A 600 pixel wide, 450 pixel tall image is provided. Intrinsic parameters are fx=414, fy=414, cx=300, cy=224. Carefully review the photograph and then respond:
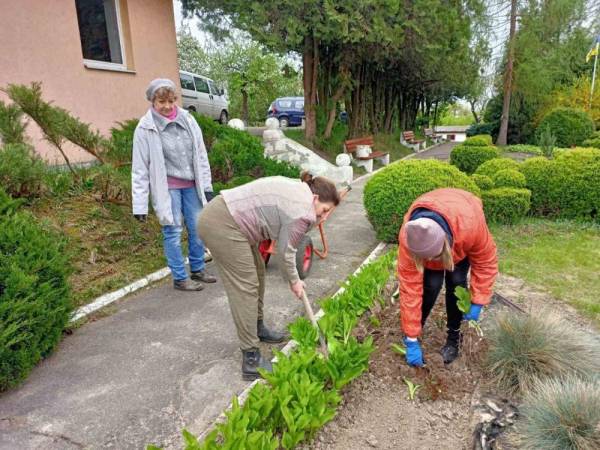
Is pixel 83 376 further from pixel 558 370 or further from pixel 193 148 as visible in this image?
pixel 558 370

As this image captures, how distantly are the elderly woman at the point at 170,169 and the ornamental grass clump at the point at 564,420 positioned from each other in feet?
8.78

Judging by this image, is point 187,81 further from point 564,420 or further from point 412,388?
point 564,420

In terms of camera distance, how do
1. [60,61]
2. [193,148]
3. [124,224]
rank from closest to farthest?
[193,148], [124,224], [60,61]

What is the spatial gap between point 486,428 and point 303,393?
39.6 inches

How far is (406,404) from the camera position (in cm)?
234

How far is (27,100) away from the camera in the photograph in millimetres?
3979

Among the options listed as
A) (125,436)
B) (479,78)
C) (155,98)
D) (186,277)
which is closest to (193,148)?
(155,98)

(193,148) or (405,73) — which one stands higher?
(405,73)

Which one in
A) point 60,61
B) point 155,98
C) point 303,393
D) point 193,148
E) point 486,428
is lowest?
point 486,428

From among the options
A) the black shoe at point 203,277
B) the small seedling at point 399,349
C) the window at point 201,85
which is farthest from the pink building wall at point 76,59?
the window at point 201,85

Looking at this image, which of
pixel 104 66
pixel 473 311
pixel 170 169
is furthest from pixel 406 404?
pixel 104 66

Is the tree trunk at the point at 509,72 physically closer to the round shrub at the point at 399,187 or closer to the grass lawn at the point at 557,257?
the grass lawn at the point at 557,257

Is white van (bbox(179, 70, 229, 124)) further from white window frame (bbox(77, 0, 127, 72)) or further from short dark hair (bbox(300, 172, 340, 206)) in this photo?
short dark hair (bbox(300, 172, 340, 206))

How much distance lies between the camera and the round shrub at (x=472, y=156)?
10695 millimetres
